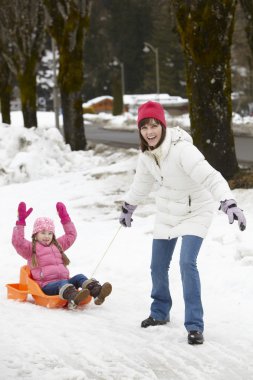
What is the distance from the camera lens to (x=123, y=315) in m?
6.72

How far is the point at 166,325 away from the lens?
6.21 m

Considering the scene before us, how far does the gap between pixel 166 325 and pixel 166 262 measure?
1.79ft

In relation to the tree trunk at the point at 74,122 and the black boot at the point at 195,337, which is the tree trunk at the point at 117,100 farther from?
the black boot at the point at 195,337

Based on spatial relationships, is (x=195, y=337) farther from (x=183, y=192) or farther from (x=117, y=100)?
(x=117, y=100)

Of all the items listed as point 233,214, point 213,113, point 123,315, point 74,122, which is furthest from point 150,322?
point 74,122

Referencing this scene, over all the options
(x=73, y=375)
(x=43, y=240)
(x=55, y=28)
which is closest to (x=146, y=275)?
(x=43, y=240)

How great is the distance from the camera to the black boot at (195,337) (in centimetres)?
559

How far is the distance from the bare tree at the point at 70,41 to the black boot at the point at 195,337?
55.5 feet

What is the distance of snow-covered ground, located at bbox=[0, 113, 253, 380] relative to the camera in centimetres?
503

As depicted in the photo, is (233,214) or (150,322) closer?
(233,214)

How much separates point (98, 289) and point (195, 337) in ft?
5.03

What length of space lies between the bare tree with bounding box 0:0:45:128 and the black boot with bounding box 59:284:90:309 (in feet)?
72.2

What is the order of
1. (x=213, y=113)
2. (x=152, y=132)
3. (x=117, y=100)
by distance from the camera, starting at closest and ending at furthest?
1. (x=152, y=132)
2. (x=213, y=113)
3. (x=117, y=100)

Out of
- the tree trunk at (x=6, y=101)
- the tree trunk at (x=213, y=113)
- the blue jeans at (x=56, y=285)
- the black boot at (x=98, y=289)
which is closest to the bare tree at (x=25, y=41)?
the tree trunk at (x=6, y=101)
